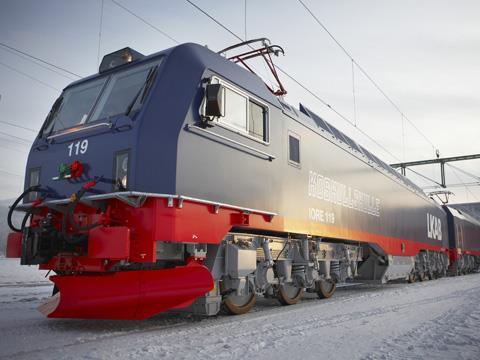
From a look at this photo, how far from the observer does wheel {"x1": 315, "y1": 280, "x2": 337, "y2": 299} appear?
9372 mm

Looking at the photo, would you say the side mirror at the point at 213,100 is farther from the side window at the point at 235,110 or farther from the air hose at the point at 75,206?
the air hose at the point at 75,206

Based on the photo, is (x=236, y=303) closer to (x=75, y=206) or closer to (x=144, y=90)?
(x=75, y=206)

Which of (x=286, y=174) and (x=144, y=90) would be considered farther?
(x=286, y=174)

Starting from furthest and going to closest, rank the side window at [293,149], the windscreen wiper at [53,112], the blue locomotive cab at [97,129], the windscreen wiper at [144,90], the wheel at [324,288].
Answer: the wheel at [324,288] → the side window at [293,149] → the windscreen wiper at [53,112] → the windscreen wiper at [144,90] → the blue locomotive cab at [97,129]

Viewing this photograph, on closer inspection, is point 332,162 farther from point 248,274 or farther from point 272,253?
point 248,274

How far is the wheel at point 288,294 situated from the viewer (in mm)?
7848

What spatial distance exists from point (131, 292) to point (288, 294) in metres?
3.83

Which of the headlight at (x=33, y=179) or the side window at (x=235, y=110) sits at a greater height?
the side window at (x=235, y=110)

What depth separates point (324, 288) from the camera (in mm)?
9484

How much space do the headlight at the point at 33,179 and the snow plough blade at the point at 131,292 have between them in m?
1.65

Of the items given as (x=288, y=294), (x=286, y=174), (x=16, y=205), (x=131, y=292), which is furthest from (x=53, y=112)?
(x=288, y=294)

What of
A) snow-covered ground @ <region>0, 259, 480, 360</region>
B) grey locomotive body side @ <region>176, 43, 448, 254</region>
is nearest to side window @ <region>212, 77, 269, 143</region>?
grey locomotive body side @ <region>176, 43, 448, 254</region>

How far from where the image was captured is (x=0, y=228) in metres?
102

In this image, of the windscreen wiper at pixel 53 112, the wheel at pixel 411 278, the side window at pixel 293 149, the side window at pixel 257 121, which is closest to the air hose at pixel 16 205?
the windscreen wiper at pixel 53 112
